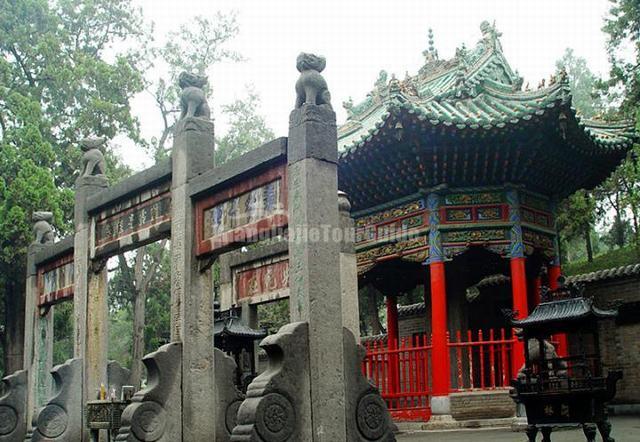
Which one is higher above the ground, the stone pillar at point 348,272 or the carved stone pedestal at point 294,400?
the stone pillar at point 348,272

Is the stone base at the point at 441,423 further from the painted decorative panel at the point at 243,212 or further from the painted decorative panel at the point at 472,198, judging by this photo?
the painted decorative panel at the point at 243,212

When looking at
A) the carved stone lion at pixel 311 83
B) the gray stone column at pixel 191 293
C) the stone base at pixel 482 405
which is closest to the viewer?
the carved stone lion at pixel 311 83

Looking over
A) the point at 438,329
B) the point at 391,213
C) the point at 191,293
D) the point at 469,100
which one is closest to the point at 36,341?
the point at 191,293

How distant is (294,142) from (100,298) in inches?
197

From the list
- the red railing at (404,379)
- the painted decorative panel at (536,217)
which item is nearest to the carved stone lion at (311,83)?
the red railing at (404,379)

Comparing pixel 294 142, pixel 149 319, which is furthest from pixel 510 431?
pixel 149 319

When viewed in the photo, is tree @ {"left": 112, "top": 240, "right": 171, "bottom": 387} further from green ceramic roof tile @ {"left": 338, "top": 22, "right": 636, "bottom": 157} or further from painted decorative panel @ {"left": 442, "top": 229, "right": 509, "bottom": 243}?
painted decorative panel @ {"left": 442, "top": 229, "right": 509, "bottom": 243}

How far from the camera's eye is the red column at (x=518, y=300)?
1240cm

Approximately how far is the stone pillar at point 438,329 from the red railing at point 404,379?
0.89 feet

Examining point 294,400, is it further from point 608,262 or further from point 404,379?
point 608,262

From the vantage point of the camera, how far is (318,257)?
680cm

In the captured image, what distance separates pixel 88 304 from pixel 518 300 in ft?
22.4

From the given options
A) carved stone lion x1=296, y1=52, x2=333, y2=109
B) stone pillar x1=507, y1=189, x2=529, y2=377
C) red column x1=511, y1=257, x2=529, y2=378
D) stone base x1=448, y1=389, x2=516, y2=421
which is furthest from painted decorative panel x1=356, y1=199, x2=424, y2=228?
carved stone lion x1=296, y1=52, x2=333, y2=109

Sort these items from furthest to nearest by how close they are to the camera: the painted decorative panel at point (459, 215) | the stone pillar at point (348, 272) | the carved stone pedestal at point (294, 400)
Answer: the painted decorative panel at point (459, 215), the stone pillar at point (348, 272), the carved stone pedestal at point (294, 400)
